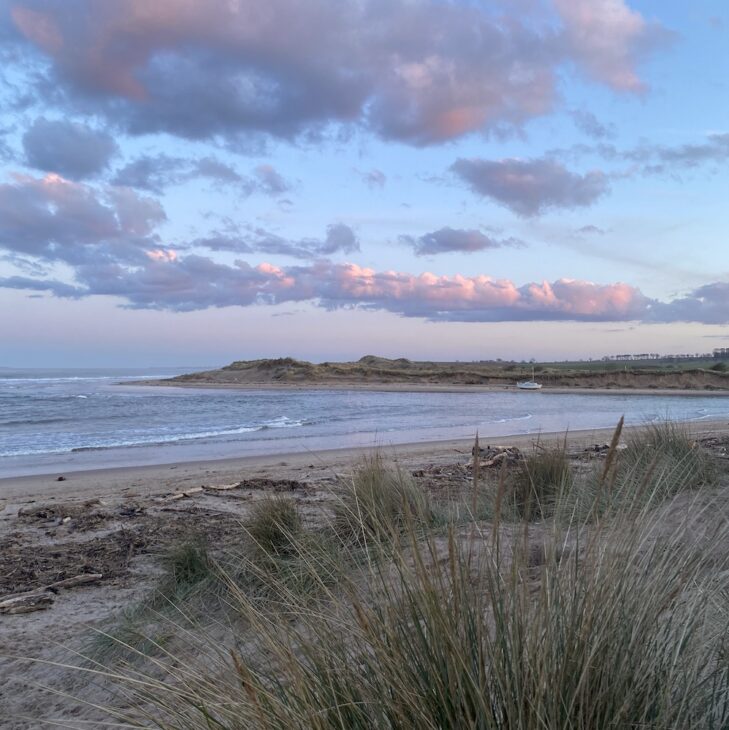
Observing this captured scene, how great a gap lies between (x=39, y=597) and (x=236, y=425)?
2339 cm

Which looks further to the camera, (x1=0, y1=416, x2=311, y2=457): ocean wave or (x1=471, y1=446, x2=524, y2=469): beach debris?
(x1=0, y1=416, x2=311, y2=457): ocean wave

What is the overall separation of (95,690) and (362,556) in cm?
203

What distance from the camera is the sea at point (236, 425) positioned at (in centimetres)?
1920

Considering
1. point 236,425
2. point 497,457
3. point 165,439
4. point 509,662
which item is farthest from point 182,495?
point 236,425

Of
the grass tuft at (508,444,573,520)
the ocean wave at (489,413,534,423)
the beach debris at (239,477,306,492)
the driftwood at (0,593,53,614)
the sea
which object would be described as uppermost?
the grass tuft at (508,444,573,520)

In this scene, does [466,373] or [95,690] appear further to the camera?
[466,373]

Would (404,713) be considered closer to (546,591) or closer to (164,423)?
(546,591)

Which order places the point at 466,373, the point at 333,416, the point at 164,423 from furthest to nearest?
1. the point at 466,373
2. the point at 333,416
3. the point at 164,423

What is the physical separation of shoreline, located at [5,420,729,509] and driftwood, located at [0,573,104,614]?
4.93m

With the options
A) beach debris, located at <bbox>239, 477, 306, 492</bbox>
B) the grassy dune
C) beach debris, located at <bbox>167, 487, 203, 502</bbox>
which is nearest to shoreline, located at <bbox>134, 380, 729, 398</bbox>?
the grassy dune

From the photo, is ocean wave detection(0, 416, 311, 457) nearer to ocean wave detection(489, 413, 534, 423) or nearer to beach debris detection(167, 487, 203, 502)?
ocean wave detection(489, 413, 534, 423)

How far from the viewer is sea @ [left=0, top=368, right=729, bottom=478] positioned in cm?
Result: 1920

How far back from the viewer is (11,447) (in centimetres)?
2117

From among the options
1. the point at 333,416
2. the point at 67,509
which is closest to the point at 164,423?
the point at 333,416
